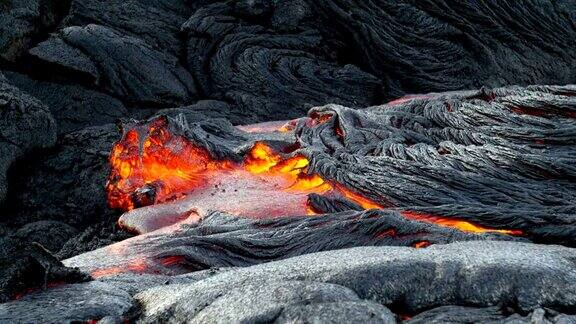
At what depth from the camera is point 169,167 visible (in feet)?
20.7

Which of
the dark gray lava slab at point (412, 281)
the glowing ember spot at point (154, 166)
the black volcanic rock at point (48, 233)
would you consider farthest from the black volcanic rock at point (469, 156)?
the black volcanic rock at point (48, 233)

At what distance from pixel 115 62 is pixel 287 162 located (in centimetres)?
346

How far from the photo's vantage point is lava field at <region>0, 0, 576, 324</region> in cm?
274

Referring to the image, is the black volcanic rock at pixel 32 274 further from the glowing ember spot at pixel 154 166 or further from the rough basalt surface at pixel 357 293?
the glowing ember spot at pixel 154 166

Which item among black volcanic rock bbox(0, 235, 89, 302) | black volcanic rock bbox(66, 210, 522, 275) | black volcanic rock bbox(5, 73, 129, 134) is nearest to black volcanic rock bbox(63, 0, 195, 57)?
black volcanic rock bbox(5, 73, 129, 134)

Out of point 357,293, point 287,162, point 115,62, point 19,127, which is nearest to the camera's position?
point 357,293

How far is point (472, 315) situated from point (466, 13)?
7.48 metres

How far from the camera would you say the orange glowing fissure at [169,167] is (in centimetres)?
580

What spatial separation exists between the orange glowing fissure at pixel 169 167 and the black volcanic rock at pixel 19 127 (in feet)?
4.06

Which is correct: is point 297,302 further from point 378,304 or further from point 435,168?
point 435,168

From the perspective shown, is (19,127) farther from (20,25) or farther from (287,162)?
(287,162)

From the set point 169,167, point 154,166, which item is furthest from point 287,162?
point 154,166

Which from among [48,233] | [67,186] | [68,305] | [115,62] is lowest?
[48,233]

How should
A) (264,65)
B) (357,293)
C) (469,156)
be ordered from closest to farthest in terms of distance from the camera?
1. (357,293)
2. (469,156)
3. (264,65)
